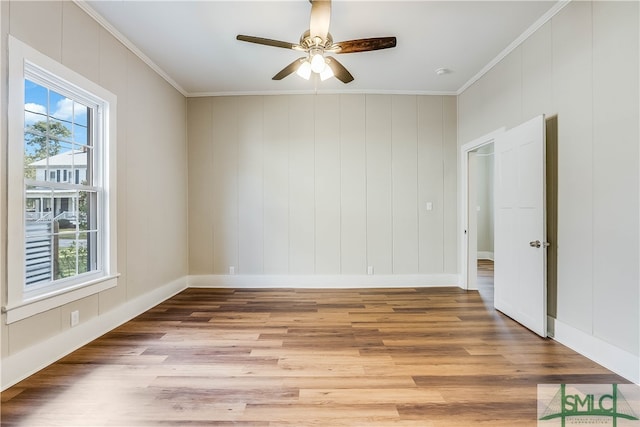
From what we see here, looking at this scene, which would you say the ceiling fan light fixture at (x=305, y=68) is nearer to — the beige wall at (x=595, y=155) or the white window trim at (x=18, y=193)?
the white window trim at (x=18, y=193)

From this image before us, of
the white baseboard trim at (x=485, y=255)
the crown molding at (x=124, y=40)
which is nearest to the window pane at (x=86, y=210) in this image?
the crown molding at (x=124, y=40)

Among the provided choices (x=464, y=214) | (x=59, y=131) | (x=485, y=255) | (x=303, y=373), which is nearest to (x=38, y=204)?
(x=59, y=131)

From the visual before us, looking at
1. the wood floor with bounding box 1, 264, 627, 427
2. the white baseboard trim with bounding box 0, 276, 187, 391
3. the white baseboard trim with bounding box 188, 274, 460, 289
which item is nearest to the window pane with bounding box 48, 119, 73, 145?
the white baseboard trim with bounding box 0, 276, 187, 391

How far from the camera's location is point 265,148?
469 centimetres

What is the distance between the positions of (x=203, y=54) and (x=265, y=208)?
7.13 feet

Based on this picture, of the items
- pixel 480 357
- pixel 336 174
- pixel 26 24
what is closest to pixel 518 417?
pixel 480 357

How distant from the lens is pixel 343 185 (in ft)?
15.3

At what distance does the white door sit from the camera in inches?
110

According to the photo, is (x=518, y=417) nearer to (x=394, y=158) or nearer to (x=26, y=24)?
(x=394, y=158)

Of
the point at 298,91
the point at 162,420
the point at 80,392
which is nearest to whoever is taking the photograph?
the point at 162,420

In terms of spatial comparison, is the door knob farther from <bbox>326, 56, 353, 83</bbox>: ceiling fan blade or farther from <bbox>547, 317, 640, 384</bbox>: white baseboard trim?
<bbox>326, 56, 353, 83</bbox>: ceiling fan blade

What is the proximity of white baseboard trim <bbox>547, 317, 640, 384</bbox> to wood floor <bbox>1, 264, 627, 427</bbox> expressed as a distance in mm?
73

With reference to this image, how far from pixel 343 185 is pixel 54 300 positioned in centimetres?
352

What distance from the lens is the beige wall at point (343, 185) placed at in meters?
4.65
